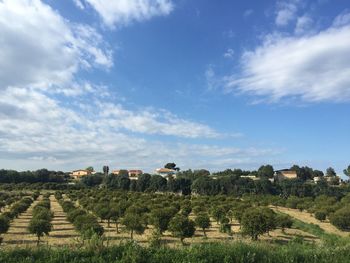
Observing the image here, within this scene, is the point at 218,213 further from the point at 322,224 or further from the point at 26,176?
the point at 26,176

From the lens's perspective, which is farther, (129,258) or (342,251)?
A: (342,251)

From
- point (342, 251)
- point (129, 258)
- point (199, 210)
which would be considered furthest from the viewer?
point (199, 210)

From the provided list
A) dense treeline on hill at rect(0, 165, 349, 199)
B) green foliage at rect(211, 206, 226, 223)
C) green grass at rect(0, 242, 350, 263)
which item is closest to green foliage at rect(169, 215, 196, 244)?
green foliage at rect(211, 206, 226, 223)

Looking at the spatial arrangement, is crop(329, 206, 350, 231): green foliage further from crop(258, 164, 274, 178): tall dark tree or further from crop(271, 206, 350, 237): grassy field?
crop(258, 164, 274, 178): tall dark tree

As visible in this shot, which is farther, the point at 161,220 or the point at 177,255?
the point at 161,220

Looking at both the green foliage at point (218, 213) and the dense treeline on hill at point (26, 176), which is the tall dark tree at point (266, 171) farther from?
the green foliage at point (218, 213)

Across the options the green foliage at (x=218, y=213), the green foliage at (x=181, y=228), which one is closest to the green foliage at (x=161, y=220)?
the green foliage at (x=181, y=228)

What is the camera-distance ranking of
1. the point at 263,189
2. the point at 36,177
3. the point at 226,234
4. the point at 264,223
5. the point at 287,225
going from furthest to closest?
1. the point at 36,177
2. the point at 263,189
3. the point at 287,225
4. the point at 226,234
5. the point at 264,223

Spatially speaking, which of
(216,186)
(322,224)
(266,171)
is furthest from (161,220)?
(266,171)

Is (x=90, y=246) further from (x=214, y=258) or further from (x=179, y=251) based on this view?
(x=214, y=258)

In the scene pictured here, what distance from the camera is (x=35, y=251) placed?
846cm

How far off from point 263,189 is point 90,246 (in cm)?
9305

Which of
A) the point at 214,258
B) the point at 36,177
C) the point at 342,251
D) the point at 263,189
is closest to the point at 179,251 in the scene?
the point at 214,258

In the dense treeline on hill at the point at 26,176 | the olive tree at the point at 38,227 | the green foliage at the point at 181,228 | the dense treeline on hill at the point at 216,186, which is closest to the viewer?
the olive tree at the point at 38,227
